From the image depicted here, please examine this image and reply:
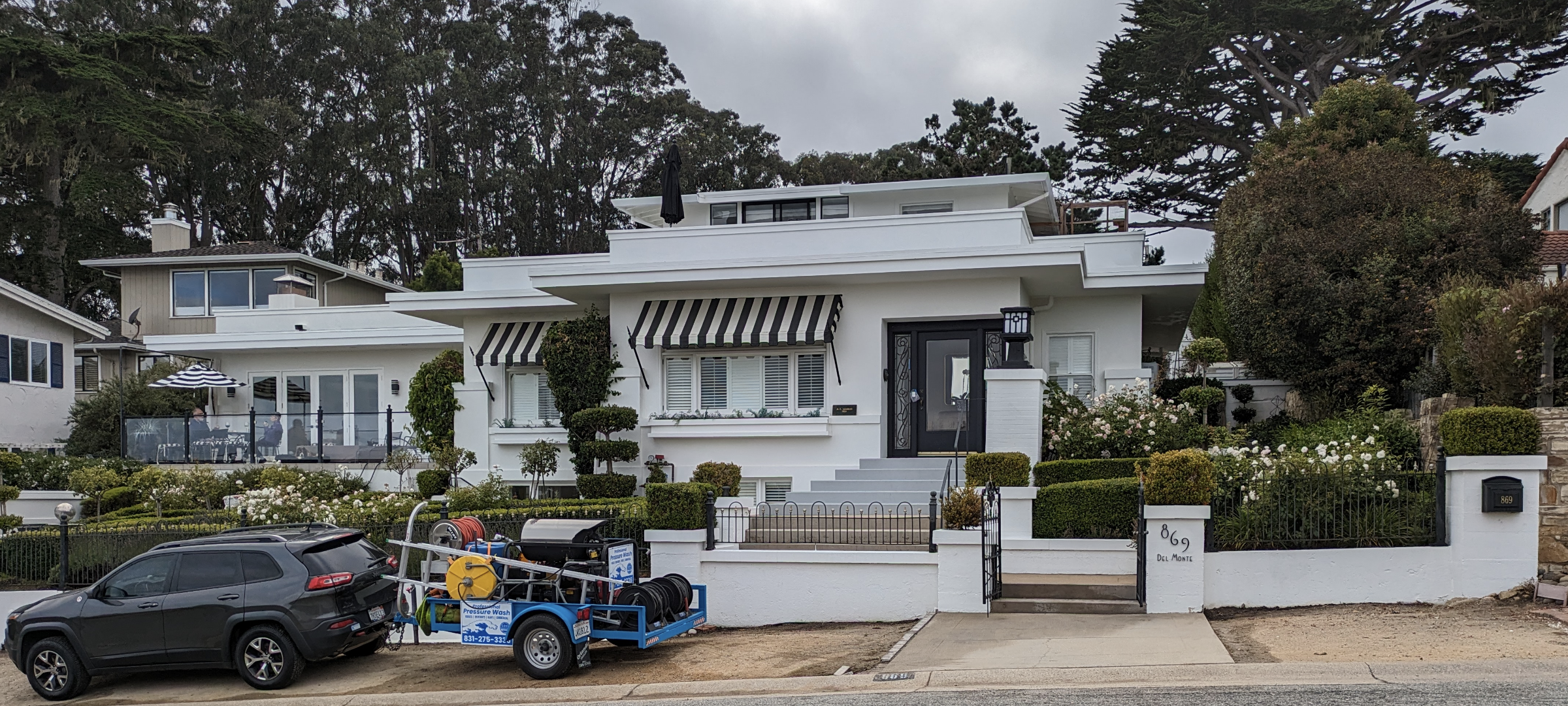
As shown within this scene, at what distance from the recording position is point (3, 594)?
51.9ft

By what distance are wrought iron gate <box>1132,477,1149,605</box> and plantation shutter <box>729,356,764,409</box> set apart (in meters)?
7.92

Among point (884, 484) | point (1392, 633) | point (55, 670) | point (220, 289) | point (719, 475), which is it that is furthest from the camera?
point (220, 289)

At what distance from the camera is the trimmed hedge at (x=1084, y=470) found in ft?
48.3

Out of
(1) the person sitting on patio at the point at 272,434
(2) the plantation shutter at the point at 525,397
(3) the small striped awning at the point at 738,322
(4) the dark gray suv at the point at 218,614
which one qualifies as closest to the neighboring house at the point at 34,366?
(1) the person sitting on patio at the point at 272,434

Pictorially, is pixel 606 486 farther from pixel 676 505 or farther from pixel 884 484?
pixel 676 505

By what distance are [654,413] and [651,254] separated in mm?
2703

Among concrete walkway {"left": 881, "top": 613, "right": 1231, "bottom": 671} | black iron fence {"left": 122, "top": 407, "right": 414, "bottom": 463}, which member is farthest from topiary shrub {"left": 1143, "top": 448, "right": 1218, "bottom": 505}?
black iron fence {"left": 122, "top": 407, "right": 414, "bottom": 463}

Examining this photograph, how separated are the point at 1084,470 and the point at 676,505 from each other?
558cm

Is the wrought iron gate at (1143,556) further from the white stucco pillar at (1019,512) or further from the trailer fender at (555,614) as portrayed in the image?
the trailer fender at (555,614)

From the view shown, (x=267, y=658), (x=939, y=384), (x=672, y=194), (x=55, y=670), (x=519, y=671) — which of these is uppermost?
(x=672, y=194)

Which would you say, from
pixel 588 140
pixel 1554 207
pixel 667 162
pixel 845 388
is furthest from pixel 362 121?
pixel 1554 207

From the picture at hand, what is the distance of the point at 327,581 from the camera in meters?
11.4

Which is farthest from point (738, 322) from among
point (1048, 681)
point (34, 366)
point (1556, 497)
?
point (34, 366)

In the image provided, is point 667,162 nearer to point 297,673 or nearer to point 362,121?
point 297,673
